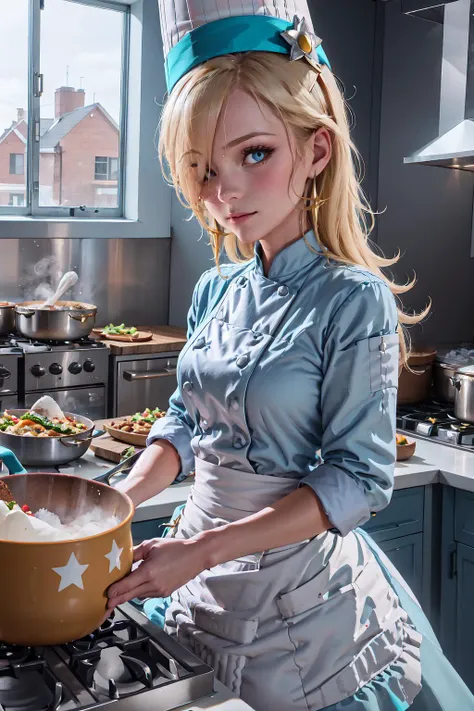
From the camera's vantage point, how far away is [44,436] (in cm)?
198

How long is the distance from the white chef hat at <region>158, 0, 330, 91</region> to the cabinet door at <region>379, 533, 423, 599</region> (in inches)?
57.4

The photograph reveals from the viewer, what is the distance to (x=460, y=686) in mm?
1347

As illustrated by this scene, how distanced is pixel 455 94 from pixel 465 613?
5.77ft

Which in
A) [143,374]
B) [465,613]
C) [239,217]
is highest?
[239,217]

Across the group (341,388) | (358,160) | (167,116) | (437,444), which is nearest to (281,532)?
(341,388)

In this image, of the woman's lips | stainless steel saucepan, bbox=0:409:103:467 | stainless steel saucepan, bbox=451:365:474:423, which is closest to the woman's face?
the woman's lips

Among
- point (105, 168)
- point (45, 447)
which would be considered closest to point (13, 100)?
point (105, 168)

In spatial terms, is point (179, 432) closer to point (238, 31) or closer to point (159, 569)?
point (159, 569)

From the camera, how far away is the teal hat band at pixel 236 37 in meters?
1.22

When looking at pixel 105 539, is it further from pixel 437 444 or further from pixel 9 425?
pixel 437 444

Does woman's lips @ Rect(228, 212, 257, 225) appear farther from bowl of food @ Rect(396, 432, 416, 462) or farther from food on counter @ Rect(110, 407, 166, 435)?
bowl of food @ Rect(396, 432, 416, 462)

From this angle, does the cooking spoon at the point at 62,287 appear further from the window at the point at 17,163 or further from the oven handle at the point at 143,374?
the window at the point at 17,163

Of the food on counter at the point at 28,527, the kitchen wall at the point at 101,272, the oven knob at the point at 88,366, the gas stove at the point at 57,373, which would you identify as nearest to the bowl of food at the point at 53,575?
the food on counter at the point at 28,527

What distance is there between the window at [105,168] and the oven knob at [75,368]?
4.52 ft
